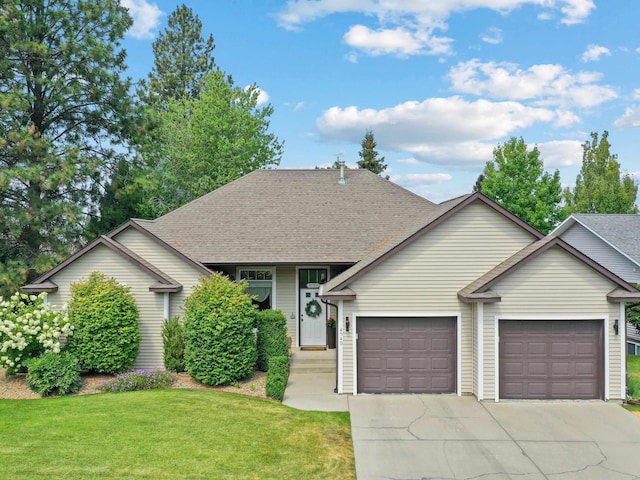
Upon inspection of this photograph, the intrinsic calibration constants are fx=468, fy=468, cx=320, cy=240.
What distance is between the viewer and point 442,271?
12.4 m

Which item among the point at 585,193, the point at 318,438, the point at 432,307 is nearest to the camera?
the point at 318,438

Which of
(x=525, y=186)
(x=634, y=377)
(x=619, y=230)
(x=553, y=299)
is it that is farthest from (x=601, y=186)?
(x=553, y=299)

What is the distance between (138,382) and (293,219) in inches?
321

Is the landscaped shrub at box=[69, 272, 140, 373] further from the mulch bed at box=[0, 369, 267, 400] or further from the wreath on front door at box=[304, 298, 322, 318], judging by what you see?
the wreath on front door at box=[304, 298, 322, 318]

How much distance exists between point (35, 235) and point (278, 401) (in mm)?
16712

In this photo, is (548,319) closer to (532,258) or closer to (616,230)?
(532,258)

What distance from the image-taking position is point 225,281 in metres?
13.1

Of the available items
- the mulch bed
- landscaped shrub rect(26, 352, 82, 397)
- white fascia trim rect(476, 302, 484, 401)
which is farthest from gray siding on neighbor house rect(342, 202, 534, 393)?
landscaped shrub rect(26, 352, 82, 397)

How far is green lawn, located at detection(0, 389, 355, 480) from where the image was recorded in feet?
24.4

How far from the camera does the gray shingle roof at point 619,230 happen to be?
72.9 ft

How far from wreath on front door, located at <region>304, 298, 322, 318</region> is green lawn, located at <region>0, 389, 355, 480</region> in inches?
208

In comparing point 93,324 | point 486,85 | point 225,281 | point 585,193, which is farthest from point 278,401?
point 585,193

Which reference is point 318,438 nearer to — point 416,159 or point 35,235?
point 35,235

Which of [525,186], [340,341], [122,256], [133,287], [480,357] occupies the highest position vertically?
[525,186]
